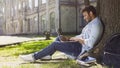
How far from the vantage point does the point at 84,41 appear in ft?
21.4

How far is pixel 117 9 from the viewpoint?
7.19m

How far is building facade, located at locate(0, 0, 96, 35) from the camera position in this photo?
3597 cm

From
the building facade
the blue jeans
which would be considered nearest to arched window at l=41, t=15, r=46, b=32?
the building facade

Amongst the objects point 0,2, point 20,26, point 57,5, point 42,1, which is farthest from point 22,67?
point 0,2

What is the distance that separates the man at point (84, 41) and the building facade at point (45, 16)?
26.9m

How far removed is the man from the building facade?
88.3 feet

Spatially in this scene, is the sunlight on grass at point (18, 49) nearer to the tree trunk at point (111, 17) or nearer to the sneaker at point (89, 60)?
the tree trunk at point (111, 17)

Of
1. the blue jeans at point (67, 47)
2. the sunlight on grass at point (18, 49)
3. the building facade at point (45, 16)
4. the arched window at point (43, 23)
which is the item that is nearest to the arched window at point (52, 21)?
the building facade at point (45, 16)

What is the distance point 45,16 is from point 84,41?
33.4 meters

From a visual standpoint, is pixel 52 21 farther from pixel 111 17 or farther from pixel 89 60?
pixel 89 60

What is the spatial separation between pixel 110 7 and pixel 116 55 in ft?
7.66

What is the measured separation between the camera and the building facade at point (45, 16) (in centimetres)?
3597

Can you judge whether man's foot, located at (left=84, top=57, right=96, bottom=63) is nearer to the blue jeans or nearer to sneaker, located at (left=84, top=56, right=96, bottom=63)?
sneaker, located at (left=84, top=56, right=96, bottom=63)

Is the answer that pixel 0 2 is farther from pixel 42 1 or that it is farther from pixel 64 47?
pixel 64 47
